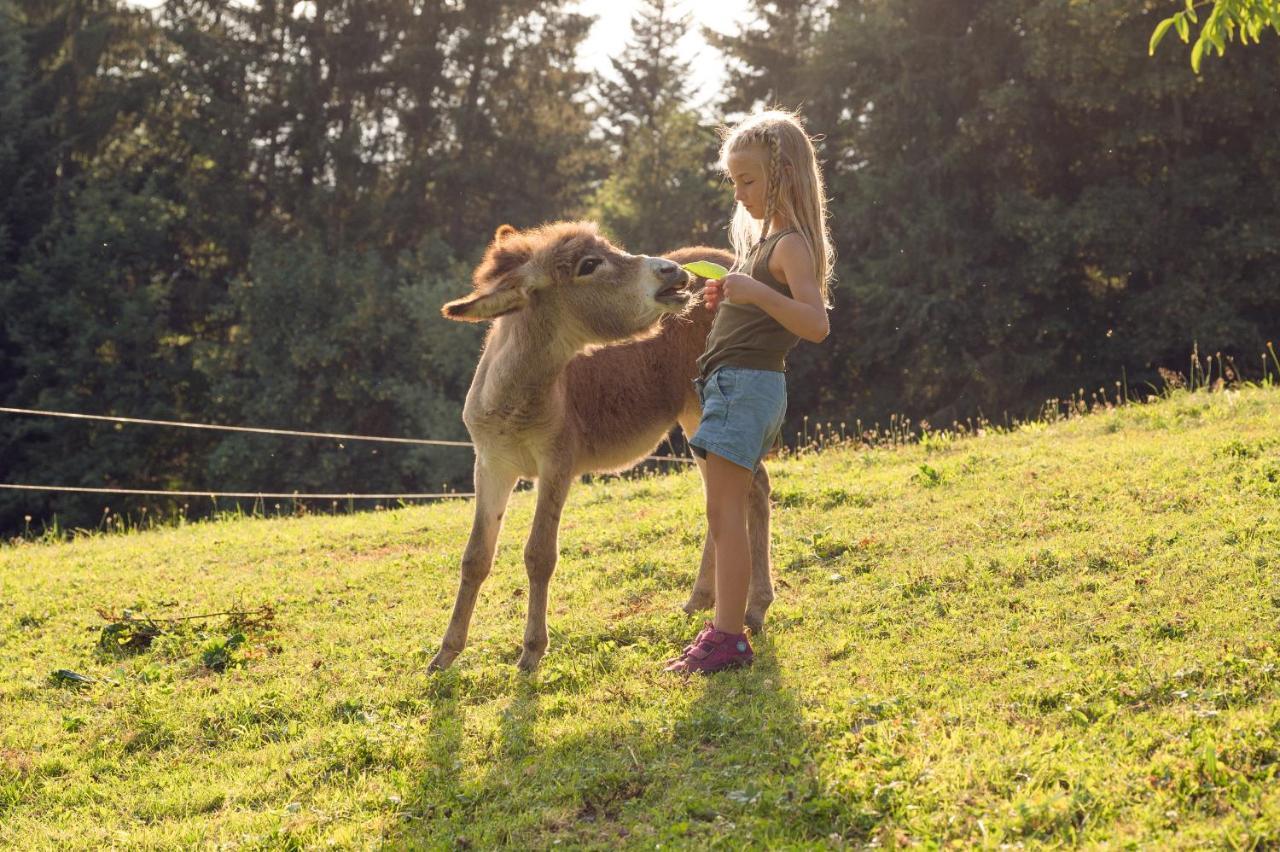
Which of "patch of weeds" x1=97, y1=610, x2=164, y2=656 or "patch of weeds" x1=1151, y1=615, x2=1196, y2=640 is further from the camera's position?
"patch of weeds" x1=97, y1=610, x2=164, y2=656

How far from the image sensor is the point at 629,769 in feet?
15.8

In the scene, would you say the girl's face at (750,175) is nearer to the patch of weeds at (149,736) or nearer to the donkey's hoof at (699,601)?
the donkey's hoof at (699,601)

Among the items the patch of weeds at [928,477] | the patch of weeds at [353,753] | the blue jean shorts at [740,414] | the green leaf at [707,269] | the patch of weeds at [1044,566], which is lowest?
the patch of weeds at [353,753]

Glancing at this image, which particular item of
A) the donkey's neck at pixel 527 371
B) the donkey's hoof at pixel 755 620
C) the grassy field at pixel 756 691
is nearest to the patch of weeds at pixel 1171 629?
the grassy field at pixel 756 691

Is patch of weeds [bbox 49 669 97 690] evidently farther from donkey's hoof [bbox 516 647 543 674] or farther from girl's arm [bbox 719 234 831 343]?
girl's arm [bbox 719 234 831 343]

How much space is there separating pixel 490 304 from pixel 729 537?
1.75 metres

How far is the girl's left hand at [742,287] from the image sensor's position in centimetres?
542

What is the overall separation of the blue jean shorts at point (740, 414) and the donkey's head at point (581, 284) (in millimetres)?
664

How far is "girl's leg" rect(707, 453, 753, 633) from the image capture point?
5.71 metres

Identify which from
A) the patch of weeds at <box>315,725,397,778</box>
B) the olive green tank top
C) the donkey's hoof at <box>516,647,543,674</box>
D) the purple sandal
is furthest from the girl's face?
the patch of weeds at <box>315,725,397,778</box>

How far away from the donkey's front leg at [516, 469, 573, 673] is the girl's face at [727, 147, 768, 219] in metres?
1.93

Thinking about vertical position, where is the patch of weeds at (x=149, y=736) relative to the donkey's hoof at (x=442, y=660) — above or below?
below

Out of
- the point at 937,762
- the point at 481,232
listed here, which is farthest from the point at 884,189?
the point at 937,762

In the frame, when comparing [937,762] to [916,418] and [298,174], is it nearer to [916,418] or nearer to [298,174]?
[916,418]
